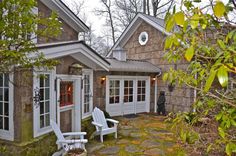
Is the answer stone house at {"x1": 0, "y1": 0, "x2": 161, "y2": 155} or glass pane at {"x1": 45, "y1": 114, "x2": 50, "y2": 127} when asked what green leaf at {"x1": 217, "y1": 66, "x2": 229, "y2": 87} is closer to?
stone house at {"x1": 0, "y1": 0, "x2": 161, "y2": 155}

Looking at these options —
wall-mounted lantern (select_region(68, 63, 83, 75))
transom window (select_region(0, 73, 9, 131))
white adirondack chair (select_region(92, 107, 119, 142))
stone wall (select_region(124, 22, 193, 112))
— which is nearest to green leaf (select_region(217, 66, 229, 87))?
transom window (select_region(0, 73, 9, 131))

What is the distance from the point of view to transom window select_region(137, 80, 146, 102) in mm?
10398

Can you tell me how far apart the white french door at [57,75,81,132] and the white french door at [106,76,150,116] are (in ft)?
9.57

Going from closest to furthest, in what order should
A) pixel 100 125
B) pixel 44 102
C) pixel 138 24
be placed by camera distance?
1. pixel 44 102
2. pixel 100 125
3. pixel 138 24

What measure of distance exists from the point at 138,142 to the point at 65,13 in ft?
16.8

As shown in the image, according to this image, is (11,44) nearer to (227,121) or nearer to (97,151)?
(227,121)

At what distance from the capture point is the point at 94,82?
834 centimetres

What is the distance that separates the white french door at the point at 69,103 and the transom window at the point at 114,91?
3137mm

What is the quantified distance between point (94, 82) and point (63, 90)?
2.46 metres

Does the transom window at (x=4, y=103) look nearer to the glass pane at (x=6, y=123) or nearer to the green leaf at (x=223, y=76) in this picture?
the glass pane at (x=6, y=123)

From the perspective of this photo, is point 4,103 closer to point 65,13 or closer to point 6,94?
point 6,94

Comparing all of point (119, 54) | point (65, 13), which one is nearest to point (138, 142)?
point (65, 13)

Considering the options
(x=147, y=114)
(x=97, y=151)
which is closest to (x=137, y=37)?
(x=147, y=114)

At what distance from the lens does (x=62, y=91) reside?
5.93 m
